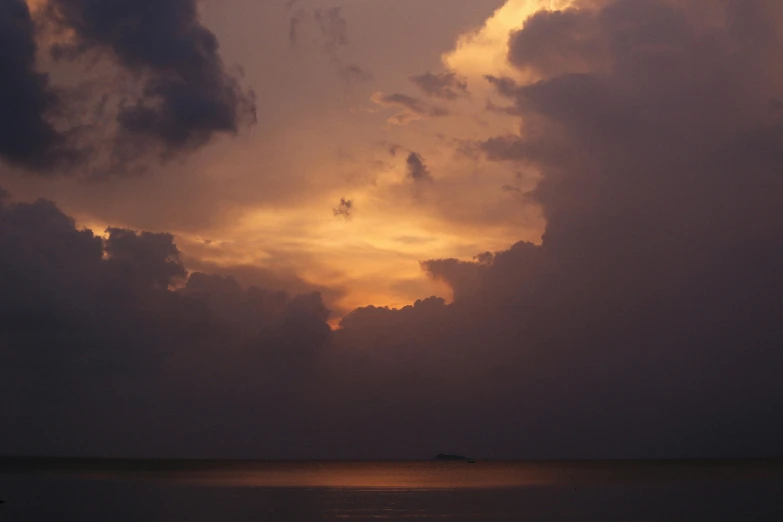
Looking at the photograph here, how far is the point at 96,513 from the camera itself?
92062mm

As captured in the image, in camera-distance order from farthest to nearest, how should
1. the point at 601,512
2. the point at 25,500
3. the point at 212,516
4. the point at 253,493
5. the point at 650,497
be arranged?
the point at 253,493 → the point at 650,497 → the point at 25,500 → the point at 601,512 → the point at 212,516

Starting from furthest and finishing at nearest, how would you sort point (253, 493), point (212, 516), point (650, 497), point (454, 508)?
point (253, 493), point (650, 497), point (454, 508), point (212, 516)

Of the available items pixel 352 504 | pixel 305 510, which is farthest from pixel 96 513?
pixel 352 504

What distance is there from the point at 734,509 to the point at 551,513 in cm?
2357

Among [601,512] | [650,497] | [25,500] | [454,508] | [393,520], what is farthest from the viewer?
[650,497]

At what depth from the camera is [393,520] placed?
82.8m

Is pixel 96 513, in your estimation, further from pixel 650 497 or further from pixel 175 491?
pixel 650 497

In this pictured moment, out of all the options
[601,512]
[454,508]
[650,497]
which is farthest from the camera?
[650,497]

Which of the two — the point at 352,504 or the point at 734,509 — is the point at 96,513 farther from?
the point at 734,509

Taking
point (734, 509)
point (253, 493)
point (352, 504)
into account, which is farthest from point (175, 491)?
point (734, 509)

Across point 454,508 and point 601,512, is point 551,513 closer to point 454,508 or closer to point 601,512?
point 601,512

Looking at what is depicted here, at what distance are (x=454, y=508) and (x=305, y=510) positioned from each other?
62.7ft

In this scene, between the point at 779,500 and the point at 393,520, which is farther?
the point at 779,500

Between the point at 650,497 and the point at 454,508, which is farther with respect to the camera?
the point at 650,497
